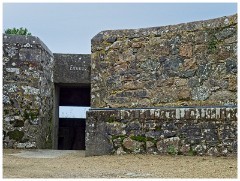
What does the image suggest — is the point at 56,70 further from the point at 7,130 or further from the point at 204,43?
the point at 204,43

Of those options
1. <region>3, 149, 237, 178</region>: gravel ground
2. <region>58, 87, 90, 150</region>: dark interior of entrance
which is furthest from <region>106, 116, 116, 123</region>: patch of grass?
<region>58, 87, 90, 150</region>: dark interior of entrance

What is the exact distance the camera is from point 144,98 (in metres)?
6.95

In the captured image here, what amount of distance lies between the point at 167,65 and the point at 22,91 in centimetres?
295

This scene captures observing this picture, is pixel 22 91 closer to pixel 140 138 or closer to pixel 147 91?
pixel 147 91

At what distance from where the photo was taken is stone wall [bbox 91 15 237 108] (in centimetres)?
628

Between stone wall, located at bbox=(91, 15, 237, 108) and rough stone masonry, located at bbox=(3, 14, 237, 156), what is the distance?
1 centimetres

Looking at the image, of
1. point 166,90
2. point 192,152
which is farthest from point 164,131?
point 166,90

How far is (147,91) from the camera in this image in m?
6.95

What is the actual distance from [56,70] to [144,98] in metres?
2.96

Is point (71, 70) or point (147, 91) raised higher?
point (71, 70)

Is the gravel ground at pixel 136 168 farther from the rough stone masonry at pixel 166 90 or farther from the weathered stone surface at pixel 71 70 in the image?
the weathered stone surface at pixel 71 70

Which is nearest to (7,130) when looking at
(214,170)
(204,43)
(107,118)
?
(107,118)

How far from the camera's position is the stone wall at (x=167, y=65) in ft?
20.6

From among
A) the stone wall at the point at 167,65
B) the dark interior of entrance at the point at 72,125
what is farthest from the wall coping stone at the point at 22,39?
the dark interior of entrance at the point at 72,125
